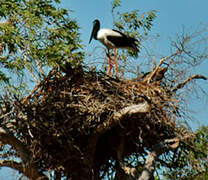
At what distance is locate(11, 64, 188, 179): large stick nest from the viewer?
6535mm

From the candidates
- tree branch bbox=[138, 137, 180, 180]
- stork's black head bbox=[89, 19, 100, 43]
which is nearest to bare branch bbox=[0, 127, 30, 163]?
tree branch bbox=[138, 137, 180, 180]

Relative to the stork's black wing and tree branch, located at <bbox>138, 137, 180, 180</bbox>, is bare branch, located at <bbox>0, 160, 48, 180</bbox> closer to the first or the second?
tree branch, located at <bbox>138, 137, 180, 180</bbox>

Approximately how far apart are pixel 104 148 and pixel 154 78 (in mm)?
1534

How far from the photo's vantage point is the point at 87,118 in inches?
260

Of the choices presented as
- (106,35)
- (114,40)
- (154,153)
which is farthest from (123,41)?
(154,153)

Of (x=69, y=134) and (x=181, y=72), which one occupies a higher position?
(x=181, y=72)

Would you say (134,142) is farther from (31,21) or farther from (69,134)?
(31,21)

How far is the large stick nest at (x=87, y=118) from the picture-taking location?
654 centimetres

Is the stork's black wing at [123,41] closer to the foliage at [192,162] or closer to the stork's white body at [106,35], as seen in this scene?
the stork's white body at [106,35]

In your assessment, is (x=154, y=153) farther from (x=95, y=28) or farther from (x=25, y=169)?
(x=95, y=28)

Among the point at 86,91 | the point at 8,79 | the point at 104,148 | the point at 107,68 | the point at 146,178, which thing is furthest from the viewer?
the point at 107,68

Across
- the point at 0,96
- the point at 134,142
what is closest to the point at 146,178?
the point at 134,142

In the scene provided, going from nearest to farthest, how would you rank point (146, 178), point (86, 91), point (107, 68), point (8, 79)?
point (146, 178)
point (86, 91)
point (8, 79)
point (107, 68)

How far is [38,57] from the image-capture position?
7625mm
